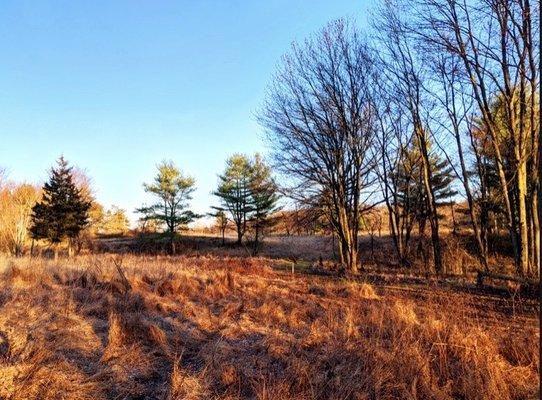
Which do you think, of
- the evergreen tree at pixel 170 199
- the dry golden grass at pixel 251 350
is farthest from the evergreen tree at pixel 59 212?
the dry golden grass at pixel 251 350

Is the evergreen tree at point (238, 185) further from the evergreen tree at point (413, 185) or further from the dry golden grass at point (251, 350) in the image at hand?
the dry golden grass at point (251, 350)

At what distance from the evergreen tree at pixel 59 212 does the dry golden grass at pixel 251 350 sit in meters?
25.9

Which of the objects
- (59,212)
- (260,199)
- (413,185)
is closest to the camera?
(413,185)

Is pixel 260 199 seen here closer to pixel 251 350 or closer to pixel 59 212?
pixel 59 212

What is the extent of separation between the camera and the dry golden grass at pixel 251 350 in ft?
11.5

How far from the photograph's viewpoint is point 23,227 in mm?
30094

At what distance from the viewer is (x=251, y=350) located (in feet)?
15.5

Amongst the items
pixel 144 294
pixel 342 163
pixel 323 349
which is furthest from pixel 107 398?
pixel 342 163

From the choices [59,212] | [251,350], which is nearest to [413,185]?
[251,350]

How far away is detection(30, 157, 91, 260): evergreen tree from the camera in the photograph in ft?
100

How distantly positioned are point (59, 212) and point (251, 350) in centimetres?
3089

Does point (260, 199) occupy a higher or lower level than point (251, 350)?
higher

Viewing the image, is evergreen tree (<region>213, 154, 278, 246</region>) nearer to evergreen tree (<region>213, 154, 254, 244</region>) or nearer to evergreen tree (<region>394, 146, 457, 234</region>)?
evergreen tree (<region>213, 154, 254, 244</region>)

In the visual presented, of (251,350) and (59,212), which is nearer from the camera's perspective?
(251,350)
